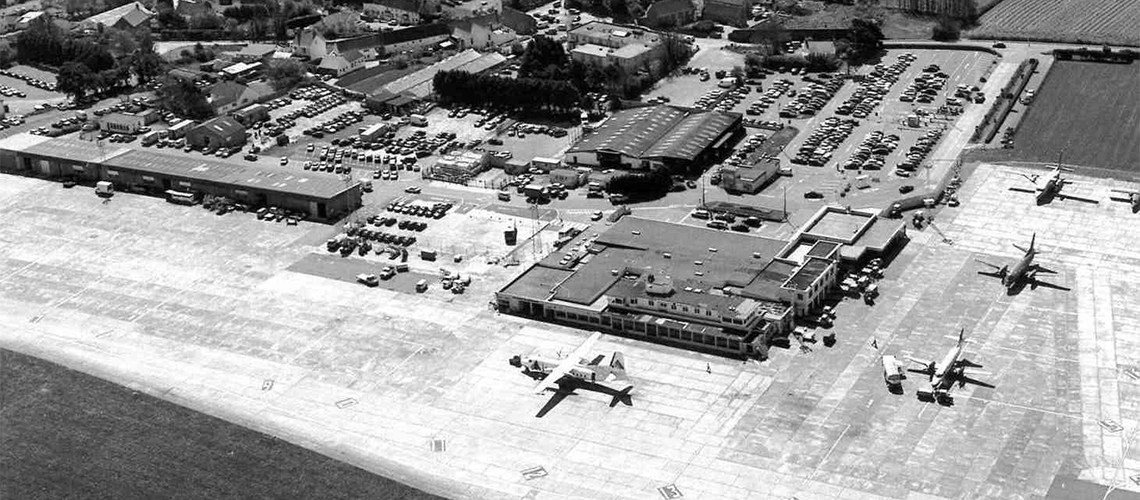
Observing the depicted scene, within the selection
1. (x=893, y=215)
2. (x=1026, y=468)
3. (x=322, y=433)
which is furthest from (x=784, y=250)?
(x=322, y=433)

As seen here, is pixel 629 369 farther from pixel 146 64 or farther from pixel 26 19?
pixel 26 19

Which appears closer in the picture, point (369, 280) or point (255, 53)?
point (369, 280)

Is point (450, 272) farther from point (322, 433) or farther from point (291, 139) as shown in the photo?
point (291, 139)

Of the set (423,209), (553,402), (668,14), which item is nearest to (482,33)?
(668,14)

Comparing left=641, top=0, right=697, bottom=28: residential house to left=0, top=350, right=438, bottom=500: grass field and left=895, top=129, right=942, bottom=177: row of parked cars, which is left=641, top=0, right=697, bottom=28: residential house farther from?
left=0, top=350, right=438, bottom=500: grass field

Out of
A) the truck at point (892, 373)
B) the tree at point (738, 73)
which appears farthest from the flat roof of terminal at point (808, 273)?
the tree at point (738, 73)

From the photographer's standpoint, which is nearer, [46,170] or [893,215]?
[893,215]
